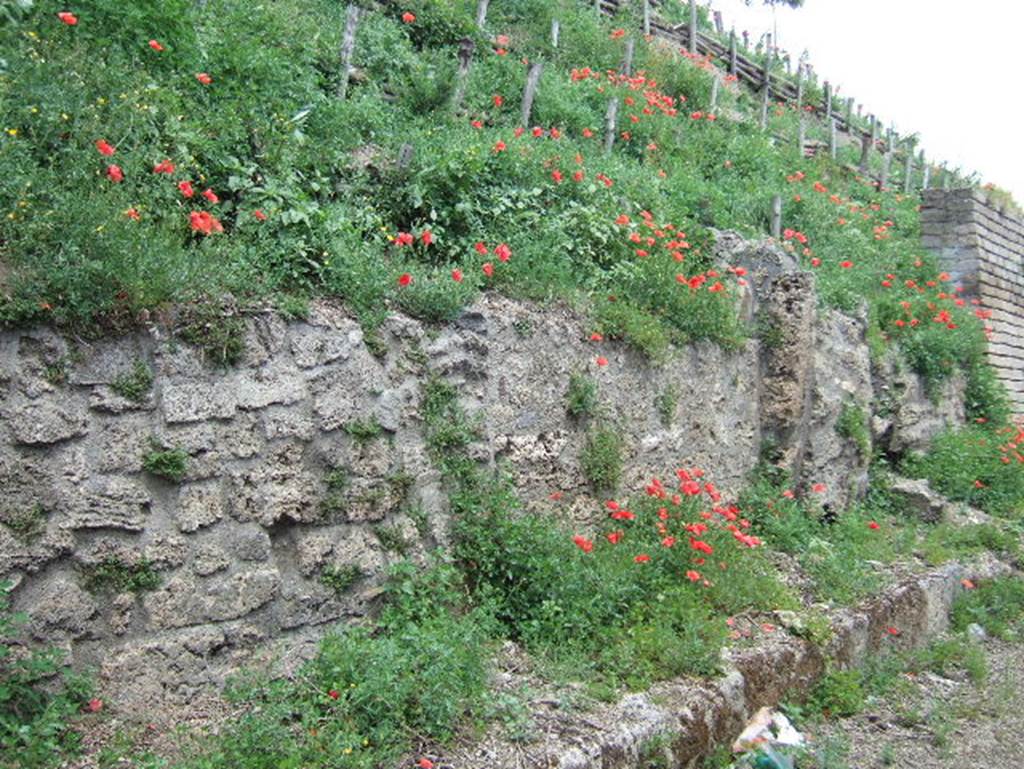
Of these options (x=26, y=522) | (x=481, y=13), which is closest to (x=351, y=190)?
(x=26, y=522)

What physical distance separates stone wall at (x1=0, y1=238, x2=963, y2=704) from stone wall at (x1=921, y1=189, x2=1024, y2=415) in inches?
309

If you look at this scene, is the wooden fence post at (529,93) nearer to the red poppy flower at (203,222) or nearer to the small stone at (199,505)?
the red poppy flower at (203,222)

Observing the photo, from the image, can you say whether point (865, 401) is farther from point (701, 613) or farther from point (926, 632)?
point (701, 613)

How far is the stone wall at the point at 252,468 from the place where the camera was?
344cm

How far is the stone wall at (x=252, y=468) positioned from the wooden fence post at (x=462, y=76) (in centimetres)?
294

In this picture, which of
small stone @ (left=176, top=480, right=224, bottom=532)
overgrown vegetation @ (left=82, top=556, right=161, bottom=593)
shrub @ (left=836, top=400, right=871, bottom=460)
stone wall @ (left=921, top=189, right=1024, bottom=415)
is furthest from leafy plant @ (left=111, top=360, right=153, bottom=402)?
stone wall @ (left=921, top=189, right=1024, bottom=415)

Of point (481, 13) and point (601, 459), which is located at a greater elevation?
point (481, 13)

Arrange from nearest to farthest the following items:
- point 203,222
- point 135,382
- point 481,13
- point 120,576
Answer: point 120,576 < point 135,382 < point 203,222 < point 481,13

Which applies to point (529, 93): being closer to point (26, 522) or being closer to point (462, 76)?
point (462, 76)

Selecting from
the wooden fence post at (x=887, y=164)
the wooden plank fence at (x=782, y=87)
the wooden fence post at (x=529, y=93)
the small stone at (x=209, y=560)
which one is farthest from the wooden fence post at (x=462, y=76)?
the wooden fence post at (x=887, y=164)

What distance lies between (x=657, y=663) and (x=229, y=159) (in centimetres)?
356

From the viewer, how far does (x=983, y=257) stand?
12.0 meters

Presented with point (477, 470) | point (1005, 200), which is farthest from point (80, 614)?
point (1005, 200)

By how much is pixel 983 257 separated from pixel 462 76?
7790 mm
